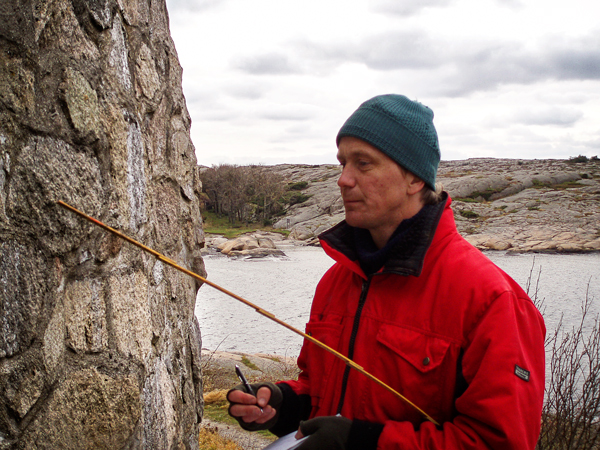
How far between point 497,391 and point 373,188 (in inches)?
31.4

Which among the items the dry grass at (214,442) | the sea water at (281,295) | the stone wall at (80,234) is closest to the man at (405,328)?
the stone wall at (80,234)

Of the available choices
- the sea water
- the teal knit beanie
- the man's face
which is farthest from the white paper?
the sea water

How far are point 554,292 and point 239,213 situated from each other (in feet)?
138

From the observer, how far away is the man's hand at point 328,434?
4.89 ft

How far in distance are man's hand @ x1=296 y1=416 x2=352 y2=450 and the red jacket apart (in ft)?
0.37

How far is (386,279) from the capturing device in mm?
1741

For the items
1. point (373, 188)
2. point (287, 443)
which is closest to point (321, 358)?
point (287, 443)

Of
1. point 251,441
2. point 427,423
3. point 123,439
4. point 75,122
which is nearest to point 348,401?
point 427,423

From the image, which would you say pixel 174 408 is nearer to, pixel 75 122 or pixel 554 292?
pixel 75 122

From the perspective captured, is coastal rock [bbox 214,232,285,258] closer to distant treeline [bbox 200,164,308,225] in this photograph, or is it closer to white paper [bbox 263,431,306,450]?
distant treeline [bbox 200,164,308,225]

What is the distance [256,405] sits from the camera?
6.07 feet

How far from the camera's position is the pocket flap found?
150 centimetres

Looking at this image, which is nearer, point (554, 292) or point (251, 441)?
point (251, 441)

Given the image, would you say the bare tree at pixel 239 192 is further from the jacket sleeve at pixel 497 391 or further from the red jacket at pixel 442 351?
the jacket sleeve at pixel 497 391
